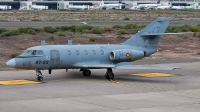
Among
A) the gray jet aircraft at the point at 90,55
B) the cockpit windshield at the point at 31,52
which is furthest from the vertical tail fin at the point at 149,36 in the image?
the cockpit windshield at the point at 31,52

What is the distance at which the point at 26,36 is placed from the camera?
52.9m

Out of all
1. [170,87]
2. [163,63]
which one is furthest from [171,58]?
[170,87]

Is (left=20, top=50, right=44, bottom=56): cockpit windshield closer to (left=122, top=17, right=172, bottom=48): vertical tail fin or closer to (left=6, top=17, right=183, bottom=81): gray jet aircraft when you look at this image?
(left=6, top=17, right=183, bottom=81): gray jet aircraft

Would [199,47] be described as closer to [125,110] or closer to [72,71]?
[72,71]

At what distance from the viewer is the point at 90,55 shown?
32.3 m

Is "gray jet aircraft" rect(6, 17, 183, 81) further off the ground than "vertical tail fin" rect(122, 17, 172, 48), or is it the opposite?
"vertical tail fin" rect(122, 17, 172, 48)

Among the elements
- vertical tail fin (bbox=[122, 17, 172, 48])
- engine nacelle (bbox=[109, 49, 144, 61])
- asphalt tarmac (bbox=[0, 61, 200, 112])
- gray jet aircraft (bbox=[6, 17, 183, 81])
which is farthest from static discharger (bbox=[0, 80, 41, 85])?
vertical tail fin (bbox=[122, 17, 172, 48])

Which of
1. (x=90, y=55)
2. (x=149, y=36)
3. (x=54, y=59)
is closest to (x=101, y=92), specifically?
(x=54, y=59)

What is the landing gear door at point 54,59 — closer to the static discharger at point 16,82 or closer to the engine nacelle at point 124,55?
the static discharger at point 16,82

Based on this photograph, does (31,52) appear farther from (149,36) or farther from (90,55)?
(149,36)

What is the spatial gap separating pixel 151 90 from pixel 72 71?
926 centimetres

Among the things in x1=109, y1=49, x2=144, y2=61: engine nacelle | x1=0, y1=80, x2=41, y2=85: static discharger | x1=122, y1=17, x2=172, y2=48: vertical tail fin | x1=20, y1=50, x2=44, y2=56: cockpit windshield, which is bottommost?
x1=0, y1=80, x2=41, y2=85: static discharger

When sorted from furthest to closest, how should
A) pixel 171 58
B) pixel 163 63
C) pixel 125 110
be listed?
pixel 171 58 → pixel 163 63 → pixel 125 110

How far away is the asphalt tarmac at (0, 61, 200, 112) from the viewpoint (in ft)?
73.8
